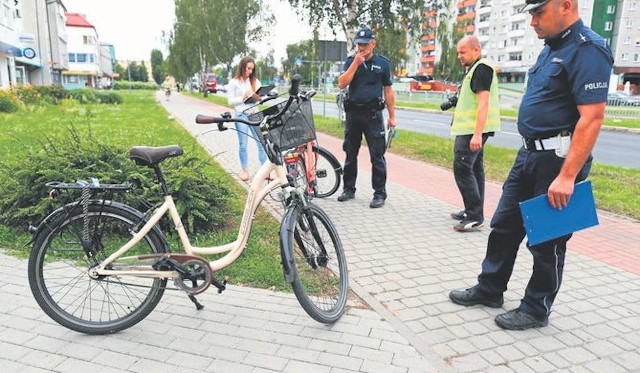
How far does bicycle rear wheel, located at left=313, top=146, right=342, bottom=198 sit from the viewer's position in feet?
21.4

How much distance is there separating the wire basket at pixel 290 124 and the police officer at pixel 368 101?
1370 millimetres

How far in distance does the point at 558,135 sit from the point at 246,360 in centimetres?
225

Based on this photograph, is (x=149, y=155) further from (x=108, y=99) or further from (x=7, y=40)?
(x=7, y=40)

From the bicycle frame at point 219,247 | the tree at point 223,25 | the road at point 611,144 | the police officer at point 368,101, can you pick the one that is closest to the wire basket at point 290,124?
the bicycle frame at point 219,247

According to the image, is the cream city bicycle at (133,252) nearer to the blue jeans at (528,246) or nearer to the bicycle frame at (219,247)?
the bicycle frame at (219,247)

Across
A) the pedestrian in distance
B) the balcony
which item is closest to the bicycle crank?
the pedestrian in distance

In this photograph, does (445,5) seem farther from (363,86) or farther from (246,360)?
(246,360)

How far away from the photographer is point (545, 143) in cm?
307

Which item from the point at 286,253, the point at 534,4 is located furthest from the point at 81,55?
the point at 534,4

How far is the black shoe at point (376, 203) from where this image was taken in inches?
255

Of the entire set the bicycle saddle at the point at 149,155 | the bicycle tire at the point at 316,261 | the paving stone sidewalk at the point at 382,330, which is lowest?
the paving stone sidewalk at the point at 382,330

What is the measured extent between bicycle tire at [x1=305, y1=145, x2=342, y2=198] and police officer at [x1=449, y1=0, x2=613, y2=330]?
324 centimetres

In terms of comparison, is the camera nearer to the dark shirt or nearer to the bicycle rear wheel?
the dark shirt

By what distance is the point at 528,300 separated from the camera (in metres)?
3.36
